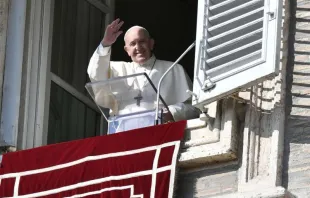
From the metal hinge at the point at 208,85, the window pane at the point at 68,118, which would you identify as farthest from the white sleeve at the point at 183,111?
the window pane at the point at 68,118

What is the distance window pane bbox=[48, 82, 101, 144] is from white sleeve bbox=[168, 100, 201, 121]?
883mm

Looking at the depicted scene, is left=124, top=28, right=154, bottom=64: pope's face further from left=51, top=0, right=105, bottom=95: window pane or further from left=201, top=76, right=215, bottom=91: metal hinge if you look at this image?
left=201, top=76, right=215, bottom=91: metal hinge

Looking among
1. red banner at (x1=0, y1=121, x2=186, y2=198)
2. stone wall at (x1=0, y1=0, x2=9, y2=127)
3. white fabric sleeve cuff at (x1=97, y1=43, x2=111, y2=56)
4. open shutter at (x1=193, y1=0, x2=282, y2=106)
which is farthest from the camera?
stone wall at (x1=0, y1=0, x2=9, y2=127)

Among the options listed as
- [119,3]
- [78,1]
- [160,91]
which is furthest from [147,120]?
[119,3]

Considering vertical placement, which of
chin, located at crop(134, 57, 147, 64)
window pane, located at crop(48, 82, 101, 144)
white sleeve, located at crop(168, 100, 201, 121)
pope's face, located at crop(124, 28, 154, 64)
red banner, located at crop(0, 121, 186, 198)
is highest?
pope's face, located at crop(124, 28, 154, 64)

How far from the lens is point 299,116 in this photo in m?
11.9

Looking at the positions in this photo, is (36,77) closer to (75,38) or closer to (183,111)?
(75,38)

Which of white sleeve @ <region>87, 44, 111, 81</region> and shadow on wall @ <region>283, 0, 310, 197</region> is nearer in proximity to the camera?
shadow on wall @ <region>283, 0, 310, 197</region>

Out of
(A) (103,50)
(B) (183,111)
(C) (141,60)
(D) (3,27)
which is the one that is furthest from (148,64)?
(D) (3,27)

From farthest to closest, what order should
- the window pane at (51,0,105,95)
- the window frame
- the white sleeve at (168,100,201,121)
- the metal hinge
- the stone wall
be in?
the window pane at (51,0,105,95) < the stone wall < the window frame < the white sleeve at (168,100,201,121) < the metal hinge

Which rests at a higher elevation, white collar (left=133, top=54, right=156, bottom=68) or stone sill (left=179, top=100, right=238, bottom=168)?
white collar (left=133, top=54, right=156, bottom=68)

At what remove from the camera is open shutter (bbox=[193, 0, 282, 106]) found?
11.7m

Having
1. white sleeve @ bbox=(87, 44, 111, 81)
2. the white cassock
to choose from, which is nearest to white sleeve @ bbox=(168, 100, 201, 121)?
the white cassock

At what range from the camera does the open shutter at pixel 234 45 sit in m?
11.7
